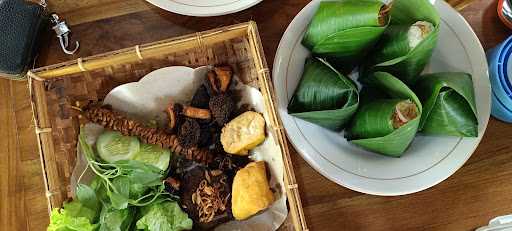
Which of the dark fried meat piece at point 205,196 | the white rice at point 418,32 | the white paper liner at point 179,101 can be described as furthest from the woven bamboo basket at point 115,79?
the white rice at point 418,32

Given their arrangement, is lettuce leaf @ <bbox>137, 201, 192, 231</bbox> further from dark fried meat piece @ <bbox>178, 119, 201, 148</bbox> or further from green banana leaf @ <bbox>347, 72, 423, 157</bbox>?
green banana leaf @ <bbox>347, 72, 423, 157</bbox>

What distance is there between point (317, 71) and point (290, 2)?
20 cm

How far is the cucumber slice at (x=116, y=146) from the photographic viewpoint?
1.06 meters

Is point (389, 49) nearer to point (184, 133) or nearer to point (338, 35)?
point (338, 35)

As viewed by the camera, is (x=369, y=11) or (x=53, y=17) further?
(x=53, y=17)

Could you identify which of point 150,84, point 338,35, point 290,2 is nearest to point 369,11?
point 338,35

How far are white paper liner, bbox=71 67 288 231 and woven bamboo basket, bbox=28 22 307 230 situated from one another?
19 millimetres

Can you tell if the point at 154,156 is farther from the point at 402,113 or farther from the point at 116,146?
the point at 402,113

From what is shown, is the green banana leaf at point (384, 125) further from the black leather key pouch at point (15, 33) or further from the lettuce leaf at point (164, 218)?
the black leather key pouch at point (15, 33)

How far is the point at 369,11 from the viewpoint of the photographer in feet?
3.22

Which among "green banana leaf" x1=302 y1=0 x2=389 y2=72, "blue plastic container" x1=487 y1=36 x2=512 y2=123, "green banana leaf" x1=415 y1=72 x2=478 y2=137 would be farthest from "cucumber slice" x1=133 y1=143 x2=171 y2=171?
"blue plastic container" x1=487 y1=36 x2=512 y2=123

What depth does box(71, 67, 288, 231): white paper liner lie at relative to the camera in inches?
40.9

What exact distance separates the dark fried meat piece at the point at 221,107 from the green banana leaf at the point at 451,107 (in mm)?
357

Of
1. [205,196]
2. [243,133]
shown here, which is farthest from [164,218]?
[243,133]
